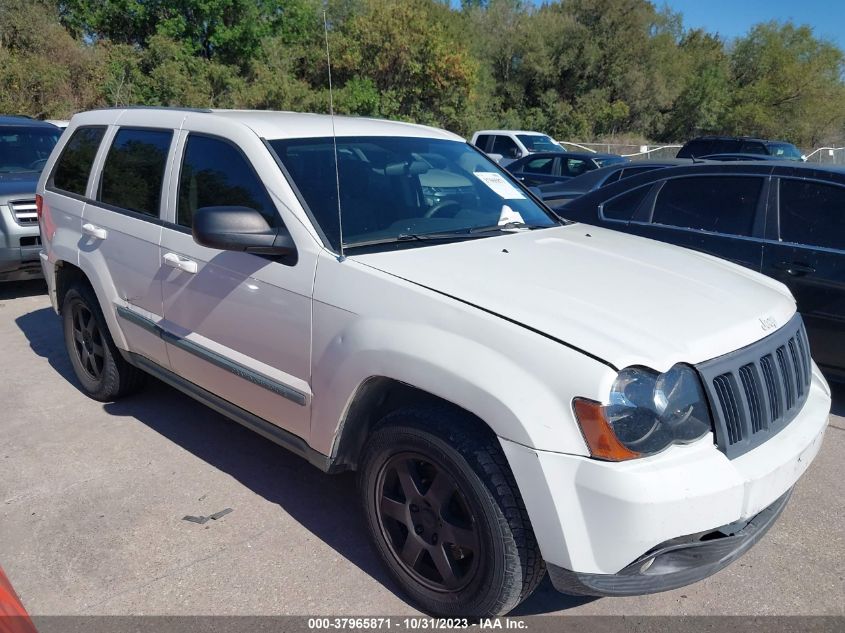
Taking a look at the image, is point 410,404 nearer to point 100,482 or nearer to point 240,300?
point 240,300

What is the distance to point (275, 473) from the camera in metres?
4.05

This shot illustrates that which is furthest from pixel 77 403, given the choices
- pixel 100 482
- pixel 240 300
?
pixel 240 300

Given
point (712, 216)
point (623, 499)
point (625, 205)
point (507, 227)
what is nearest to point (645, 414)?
point (623, 499)

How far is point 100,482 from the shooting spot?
12.9 ft

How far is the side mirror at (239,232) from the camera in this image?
3.05m

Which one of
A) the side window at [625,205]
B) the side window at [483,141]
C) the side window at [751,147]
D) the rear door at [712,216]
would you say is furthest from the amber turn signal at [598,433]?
the side window at [751,147]

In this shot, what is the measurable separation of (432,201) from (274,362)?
115 cm

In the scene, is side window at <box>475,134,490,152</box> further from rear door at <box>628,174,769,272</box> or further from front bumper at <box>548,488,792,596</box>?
front bumper at <box>548,488,792,596</box>

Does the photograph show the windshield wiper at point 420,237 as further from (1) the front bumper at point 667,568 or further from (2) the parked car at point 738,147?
(2) the parked car at point 738,147

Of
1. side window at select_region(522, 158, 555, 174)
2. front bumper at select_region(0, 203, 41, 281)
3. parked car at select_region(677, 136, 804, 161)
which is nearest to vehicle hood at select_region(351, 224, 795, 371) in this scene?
front bumper at select_region(0, 203, 41, 281)

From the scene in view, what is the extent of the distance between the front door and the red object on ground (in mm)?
1420

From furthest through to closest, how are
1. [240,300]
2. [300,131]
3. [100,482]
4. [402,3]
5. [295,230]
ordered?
[402,3] → [100,482] → [300,131] → [240,300] → [295,230]

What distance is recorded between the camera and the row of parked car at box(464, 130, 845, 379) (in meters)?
4.80

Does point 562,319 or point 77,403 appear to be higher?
point 562,319
